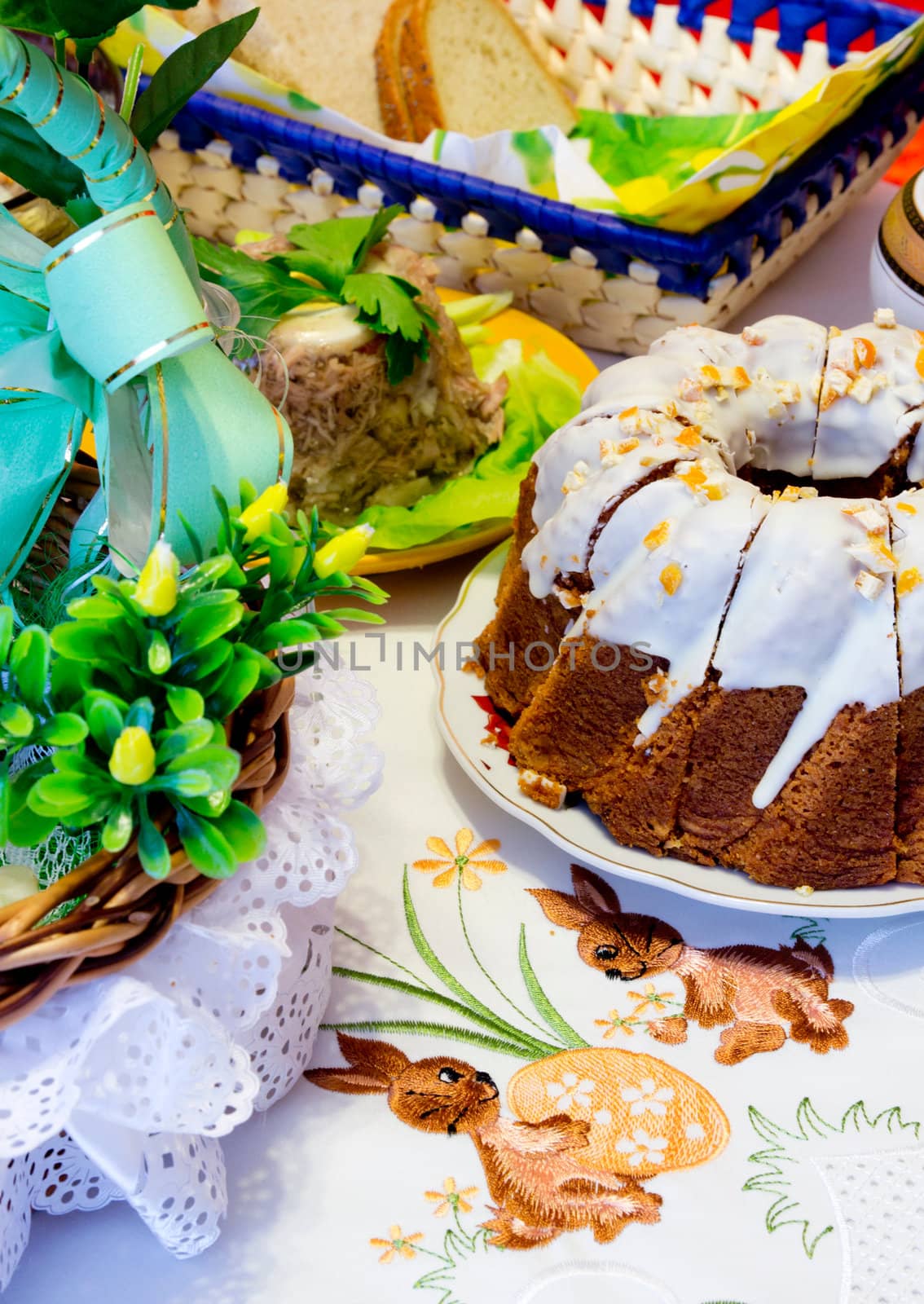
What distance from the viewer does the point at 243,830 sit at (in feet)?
1.92

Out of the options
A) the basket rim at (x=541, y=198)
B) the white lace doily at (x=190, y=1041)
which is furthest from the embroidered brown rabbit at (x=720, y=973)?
the basket rim at (x=541, y=198)

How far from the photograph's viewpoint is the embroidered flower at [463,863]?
919 mm

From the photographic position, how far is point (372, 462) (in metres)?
1.20

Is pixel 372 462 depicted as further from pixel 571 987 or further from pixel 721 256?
pixel 571 987

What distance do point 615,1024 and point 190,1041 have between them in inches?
13.1

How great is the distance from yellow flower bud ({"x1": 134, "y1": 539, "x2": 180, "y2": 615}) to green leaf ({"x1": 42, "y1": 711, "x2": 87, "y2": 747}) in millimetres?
62

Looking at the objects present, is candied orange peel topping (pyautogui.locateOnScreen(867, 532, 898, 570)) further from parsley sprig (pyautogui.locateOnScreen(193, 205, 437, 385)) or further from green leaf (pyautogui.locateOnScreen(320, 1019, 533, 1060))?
parsley sprig (pyautogui.locateOnScreen(193, 205, 437, 385))

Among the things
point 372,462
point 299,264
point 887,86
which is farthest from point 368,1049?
point 887,86

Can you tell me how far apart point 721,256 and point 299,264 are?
16.8 inches

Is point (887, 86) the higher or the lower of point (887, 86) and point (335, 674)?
the higher

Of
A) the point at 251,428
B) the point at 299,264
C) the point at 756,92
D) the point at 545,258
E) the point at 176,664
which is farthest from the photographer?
the point at 756,92

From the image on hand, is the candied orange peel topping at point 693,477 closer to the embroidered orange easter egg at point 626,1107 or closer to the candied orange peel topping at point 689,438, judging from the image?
the candied orange peel topping at point 689,438

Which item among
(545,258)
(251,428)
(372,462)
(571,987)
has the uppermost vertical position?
(251,428)

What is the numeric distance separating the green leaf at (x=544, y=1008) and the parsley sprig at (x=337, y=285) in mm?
577
